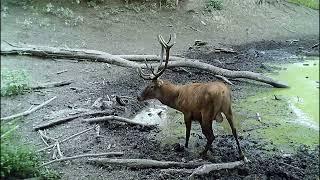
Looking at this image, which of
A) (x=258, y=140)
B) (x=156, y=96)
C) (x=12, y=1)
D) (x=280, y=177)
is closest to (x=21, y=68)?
(x=12, y=1)

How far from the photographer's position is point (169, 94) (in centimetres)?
548

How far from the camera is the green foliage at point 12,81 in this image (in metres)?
3.46

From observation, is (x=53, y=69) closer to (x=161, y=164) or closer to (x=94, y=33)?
(x=94, y=33)

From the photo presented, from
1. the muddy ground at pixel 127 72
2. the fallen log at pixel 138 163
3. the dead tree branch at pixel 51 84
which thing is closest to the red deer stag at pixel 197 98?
the muddy ground at pixel 127 72

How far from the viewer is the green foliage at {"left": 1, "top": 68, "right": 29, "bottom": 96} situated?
11.3ft

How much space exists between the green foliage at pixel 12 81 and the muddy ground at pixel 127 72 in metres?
0.05

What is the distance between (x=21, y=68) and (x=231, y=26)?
2027 mm

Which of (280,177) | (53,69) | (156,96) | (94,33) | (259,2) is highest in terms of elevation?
(259,2)

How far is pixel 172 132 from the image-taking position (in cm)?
603

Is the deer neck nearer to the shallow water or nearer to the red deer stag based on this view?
the red deer stag


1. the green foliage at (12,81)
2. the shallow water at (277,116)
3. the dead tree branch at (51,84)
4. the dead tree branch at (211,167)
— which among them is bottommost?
the dead tree branch at (211,167)

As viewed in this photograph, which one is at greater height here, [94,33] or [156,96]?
[94,33]

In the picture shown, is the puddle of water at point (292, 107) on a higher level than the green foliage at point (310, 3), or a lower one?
lower

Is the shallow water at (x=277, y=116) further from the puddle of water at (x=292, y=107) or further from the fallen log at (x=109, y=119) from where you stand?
the fallen log at (x=109, y=119)
